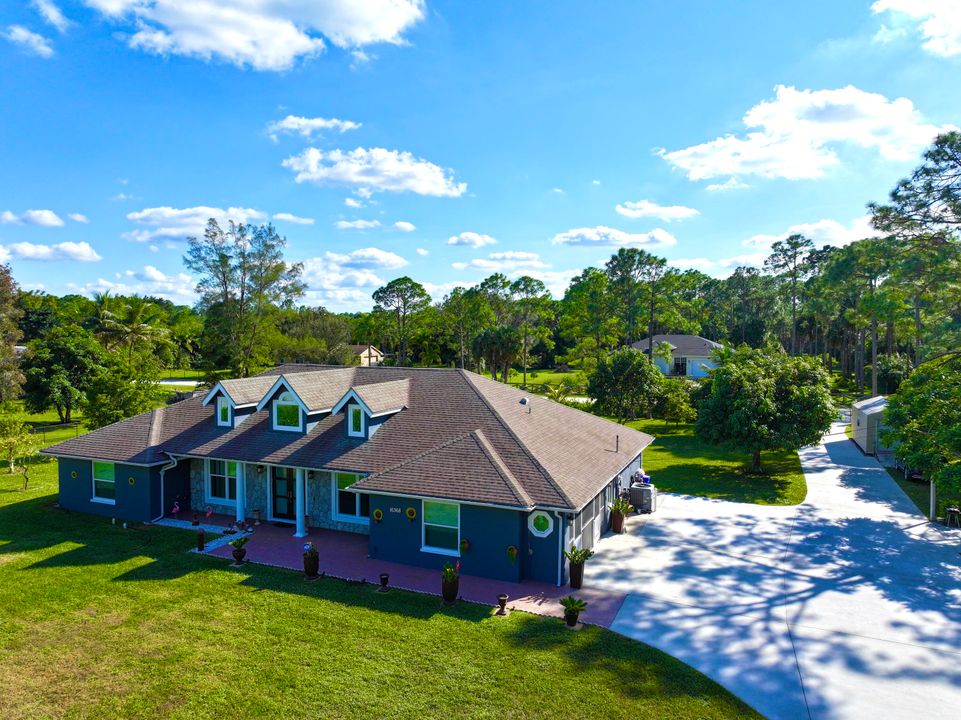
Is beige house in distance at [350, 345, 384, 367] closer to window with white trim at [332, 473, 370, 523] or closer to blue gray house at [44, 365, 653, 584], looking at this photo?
blue gray house at [44, 365, 653, 584]

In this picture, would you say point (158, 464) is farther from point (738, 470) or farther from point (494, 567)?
point (738, 470)

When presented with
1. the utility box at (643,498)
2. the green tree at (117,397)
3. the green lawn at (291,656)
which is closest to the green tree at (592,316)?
the utility box at (643,498)

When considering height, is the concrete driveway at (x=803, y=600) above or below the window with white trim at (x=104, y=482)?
below

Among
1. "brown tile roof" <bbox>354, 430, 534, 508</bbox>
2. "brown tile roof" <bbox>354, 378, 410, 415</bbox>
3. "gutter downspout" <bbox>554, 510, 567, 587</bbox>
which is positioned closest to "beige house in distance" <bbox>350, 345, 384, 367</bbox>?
"brown tile roof" <bbox>354, 378, 410, 415</bbox>

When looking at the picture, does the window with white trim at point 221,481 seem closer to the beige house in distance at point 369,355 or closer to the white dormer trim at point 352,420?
the white dormer trim at point 352,420

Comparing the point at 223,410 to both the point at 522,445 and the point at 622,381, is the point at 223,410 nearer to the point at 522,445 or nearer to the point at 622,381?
the point at 522,445

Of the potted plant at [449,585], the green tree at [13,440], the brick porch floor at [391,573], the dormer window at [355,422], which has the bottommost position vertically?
the brick porch floor at [391,573]
